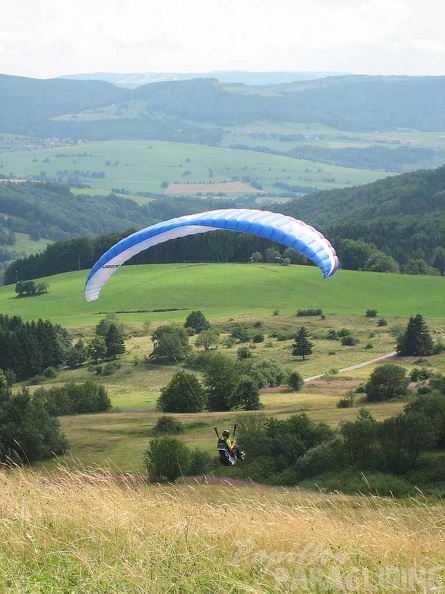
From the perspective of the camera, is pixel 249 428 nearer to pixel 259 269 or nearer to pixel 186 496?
pixel 186 496

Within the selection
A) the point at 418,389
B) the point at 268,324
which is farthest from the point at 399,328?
the point at 418,389

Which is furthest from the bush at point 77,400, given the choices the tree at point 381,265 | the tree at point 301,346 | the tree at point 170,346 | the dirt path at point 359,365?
the tree at point 381,265

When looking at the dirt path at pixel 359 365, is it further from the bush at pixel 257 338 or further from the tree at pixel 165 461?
the tree at pixel 165 461

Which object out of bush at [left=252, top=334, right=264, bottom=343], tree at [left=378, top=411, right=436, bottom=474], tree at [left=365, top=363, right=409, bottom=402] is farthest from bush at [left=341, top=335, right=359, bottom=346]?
tree at [left=378, top=411, right=436, bottom=474]

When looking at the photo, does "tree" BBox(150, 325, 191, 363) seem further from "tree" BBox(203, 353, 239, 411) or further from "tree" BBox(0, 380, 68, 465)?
"tree" BBox(0, 380, 68, 465)

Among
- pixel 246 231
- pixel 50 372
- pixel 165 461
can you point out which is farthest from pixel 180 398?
pixel 246 231
